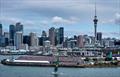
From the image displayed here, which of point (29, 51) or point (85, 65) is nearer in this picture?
point (85, 65)

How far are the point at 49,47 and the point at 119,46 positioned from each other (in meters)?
13.1

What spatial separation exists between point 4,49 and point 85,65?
5149 cm

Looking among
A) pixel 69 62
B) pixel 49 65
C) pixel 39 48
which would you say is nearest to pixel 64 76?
pixel 49 65

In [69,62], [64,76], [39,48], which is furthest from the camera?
[39,48]

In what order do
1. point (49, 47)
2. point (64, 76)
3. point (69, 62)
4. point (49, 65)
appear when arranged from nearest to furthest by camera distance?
point (64, 76) → point (49, 65) → point (69, 62) → point (49, 47)

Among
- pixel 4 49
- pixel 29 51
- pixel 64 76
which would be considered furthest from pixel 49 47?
pixel 64 76

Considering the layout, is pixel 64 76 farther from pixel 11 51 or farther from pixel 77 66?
pixel 11 51

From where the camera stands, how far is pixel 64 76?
2667 centimetres

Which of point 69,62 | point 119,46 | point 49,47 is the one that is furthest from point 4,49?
point 69,62

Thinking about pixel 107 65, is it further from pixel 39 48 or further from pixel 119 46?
pixel 39 48

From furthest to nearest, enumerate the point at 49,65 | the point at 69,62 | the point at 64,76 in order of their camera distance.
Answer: the point at 69,62, the point at 49,65, the point at 64,76

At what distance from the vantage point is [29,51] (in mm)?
84750

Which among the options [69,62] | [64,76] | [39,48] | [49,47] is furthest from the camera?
[39,48]

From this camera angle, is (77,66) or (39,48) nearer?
(77,66)
